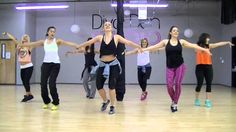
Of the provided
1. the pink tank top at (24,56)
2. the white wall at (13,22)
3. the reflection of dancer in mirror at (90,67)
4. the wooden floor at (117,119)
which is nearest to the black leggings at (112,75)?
the wooden floor at (117,119)

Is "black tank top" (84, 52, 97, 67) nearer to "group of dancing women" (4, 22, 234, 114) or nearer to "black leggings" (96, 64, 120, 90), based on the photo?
"group of dancing women" (4, 22, 234, 114)

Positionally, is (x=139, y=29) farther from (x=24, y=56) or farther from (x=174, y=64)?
(x=174, y=64)

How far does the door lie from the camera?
15.1 metres

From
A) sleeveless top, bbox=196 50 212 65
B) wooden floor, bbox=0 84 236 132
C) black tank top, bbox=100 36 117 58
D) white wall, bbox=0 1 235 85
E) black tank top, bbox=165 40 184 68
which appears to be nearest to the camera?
wooden floor, bbox=0 84 236 132

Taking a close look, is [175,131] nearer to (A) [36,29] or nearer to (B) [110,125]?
(B) [110,125]

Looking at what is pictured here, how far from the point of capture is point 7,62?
1524 cm

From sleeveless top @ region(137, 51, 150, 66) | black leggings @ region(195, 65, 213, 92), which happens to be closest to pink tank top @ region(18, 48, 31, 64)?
sleeveless top @ region(137, 51, 150, 66)

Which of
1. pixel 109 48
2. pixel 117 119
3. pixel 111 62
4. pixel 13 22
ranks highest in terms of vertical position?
pixel 13 22

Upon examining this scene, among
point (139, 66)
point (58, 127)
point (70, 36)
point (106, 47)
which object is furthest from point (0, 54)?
point (58, 127)

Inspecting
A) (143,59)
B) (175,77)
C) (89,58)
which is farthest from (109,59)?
(89,58)

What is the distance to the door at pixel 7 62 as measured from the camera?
596 inches

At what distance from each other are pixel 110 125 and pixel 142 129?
50 centimetres

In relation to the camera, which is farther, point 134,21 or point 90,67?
point 134,21

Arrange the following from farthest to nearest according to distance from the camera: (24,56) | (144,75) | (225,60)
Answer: (225,60)
(144,75)
(24,56)
